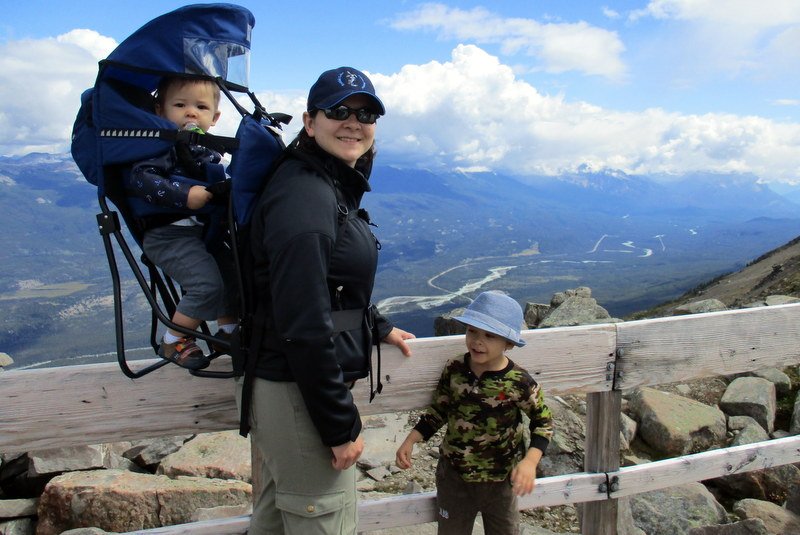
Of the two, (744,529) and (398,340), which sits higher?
(398,340)

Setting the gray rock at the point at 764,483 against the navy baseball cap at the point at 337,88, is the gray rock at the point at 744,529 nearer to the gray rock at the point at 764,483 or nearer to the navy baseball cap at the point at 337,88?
the gray rock at the point at 764,483

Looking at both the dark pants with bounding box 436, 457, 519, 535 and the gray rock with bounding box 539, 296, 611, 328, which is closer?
the dark pants with bounding box 436, 457, 519, 535

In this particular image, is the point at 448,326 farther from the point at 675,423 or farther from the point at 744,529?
the point at 744,529

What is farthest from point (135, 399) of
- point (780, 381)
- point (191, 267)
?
point (780, 381)

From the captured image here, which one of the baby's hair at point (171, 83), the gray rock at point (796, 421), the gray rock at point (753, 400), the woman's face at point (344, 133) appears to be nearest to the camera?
the woman's face at point (344, 133)

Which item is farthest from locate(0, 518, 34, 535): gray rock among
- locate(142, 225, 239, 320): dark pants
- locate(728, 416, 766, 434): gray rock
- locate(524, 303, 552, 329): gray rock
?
locate(524, 303, 552, 329): gray rock

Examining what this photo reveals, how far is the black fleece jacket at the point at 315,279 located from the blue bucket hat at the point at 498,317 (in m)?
0.82

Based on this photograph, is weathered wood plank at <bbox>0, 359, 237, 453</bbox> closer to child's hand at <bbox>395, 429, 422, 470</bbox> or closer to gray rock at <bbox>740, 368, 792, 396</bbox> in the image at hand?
child's hand at <bbox>395, 429, 422, 470</bbox>

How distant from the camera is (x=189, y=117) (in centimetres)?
329

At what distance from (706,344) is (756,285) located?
119 ft

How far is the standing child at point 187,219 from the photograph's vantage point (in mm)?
2959

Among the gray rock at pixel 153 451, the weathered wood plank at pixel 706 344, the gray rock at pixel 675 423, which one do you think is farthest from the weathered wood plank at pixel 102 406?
the gray rock at pixel 675 423

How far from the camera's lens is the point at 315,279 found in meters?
2.44

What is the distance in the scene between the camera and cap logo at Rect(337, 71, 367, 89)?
2.81 metres
